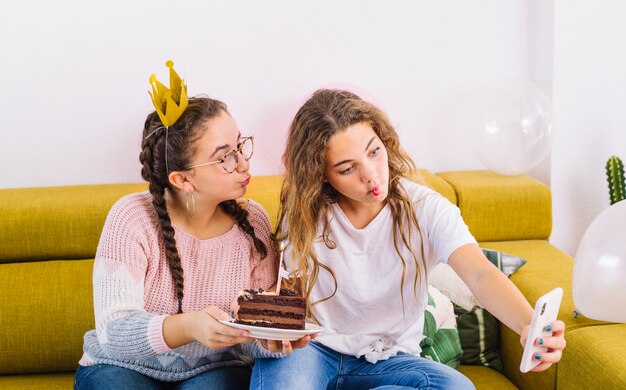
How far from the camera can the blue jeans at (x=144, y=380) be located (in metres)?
1.94

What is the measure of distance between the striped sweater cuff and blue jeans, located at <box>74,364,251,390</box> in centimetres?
13

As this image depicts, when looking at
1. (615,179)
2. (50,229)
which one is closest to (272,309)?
(50,229)

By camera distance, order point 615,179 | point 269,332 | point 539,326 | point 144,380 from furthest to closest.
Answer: point 615,179, point 144,380, point 269,332, point 539,326

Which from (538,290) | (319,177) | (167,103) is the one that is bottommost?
(538,290)

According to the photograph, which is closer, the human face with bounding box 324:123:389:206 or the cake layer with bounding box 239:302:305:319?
the cake layer with bounding box 239:302:305:319

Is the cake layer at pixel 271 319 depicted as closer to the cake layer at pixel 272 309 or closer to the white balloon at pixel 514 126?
the cake layer at pixel 272 309

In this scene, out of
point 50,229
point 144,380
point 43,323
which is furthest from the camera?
point 50,229

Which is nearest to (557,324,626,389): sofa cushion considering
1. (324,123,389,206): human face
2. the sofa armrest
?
(324,123,389,206): human face

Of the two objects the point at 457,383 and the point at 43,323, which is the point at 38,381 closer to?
the point at 43,323

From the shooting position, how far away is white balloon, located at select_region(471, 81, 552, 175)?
111 inches

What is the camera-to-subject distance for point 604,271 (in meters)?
2.06

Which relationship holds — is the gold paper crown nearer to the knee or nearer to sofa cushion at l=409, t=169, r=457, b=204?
the knee

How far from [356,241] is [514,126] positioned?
104 centimetres

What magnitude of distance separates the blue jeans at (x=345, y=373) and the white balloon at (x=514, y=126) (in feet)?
3.64
